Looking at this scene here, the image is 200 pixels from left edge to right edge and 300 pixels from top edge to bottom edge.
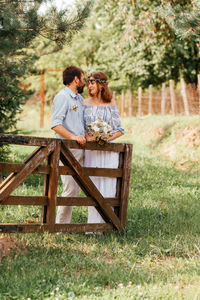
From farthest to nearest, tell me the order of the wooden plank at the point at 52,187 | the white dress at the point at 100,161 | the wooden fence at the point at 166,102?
1. the wooden fence at the point at 166,102
2. the white dress at the point at 100,161
3. the wooden plank at the point at 52,187

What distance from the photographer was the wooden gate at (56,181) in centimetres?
513

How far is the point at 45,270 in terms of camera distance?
4.41 meters

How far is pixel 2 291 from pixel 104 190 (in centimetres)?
242

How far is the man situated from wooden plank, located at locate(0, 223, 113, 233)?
41 cm

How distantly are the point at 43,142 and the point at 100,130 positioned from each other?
0.83 m

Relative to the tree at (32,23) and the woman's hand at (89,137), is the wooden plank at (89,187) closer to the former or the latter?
the woman's hand at (89,137)

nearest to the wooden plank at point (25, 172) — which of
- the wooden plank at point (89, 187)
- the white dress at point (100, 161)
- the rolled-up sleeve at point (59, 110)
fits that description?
the wooden plank at point (89, 187)

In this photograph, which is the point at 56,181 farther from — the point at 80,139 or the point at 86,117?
the point at 86,117

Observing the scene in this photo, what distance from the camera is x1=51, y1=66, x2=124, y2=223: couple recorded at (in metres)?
5.89

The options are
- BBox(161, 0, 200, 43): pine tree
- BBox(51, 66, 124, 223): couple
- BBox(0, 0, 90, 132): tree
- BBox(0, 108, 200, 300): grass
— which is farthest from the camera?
BBox(0, 0, 90, 132): tree

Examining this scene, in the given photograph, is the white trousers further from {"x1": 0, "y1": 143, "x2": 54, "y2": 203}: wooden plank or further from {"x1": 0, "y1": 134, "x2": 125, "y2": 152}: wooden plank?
{"x1": 0, "y1": 143, "x2": 54, "y2": 203}: wooden plank

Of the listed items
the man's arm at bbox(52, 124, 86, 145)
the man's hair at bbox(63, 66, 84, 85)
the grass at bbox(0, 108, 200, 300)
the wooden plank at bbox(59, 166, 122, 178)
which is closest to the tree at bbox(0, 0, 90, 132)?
the man's hair at bbox(63, 66, 84, 85)

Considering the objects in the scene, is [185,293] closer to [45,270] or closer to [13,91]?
[45,270]

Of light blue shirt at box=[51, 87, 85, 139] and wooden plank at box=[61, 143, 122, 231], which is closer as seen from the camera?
wooden plank at box=[61, 143, 122, 231]
